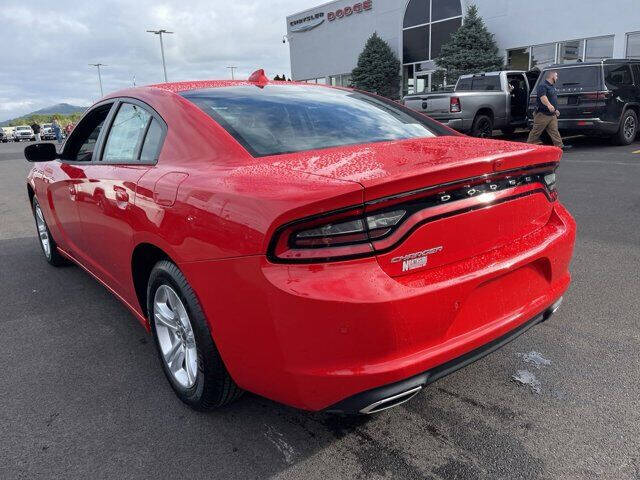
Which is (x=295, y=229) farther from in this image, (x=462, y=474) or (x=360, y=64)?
(x=360, y=64)

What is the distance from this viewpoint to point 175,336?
99.7 inches

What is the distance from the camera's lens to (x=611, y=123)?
11.3 m

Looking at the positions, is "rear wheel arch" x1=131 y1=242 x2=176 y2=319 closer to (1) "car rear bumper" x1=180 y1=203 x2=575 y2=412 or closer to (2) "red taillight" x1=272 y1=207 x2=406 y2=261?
(1) "car rear bumper" x1=180 y1=203 x2=575 y2=412

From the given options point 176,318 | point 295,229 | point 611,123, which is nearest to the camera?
point 295,229

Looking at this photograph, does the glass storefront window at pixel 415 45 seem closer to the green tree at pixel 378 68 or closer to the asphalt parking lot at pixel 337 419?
the green tree at pixel 378 68

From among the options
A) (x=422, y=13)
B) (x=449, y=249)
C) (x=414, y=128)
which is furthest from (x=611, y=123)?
(x=422, y=13)

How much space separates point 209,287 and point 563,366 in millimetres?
1919

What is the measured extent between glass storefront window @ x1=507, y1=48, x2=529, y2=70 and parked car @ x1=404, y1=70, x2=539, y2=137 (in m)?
6.71

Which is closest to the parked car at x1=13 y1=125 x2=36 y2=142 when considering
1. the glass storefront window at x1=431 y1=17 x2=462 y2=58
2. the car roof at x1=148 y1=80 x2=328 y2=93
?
the glass storefront window at x1=431 y1=17 x2=462 y2=58

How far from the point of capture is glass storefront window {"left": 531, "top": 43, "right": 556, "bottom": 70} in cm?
1944

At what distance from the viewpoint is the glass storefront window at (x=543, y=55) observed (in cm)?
1944

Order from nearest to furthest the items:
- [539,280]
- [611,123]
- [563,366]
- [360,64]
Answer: [539,280] → [563,366] → [611,123] → [360,64]

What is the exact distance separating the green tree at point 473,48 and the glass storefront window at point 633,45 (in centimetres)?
519

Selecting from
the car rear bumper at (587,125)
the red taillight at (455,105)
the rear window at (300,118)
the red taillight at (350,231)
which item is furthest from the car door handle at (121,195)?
the car rear bumper at (587,125)
